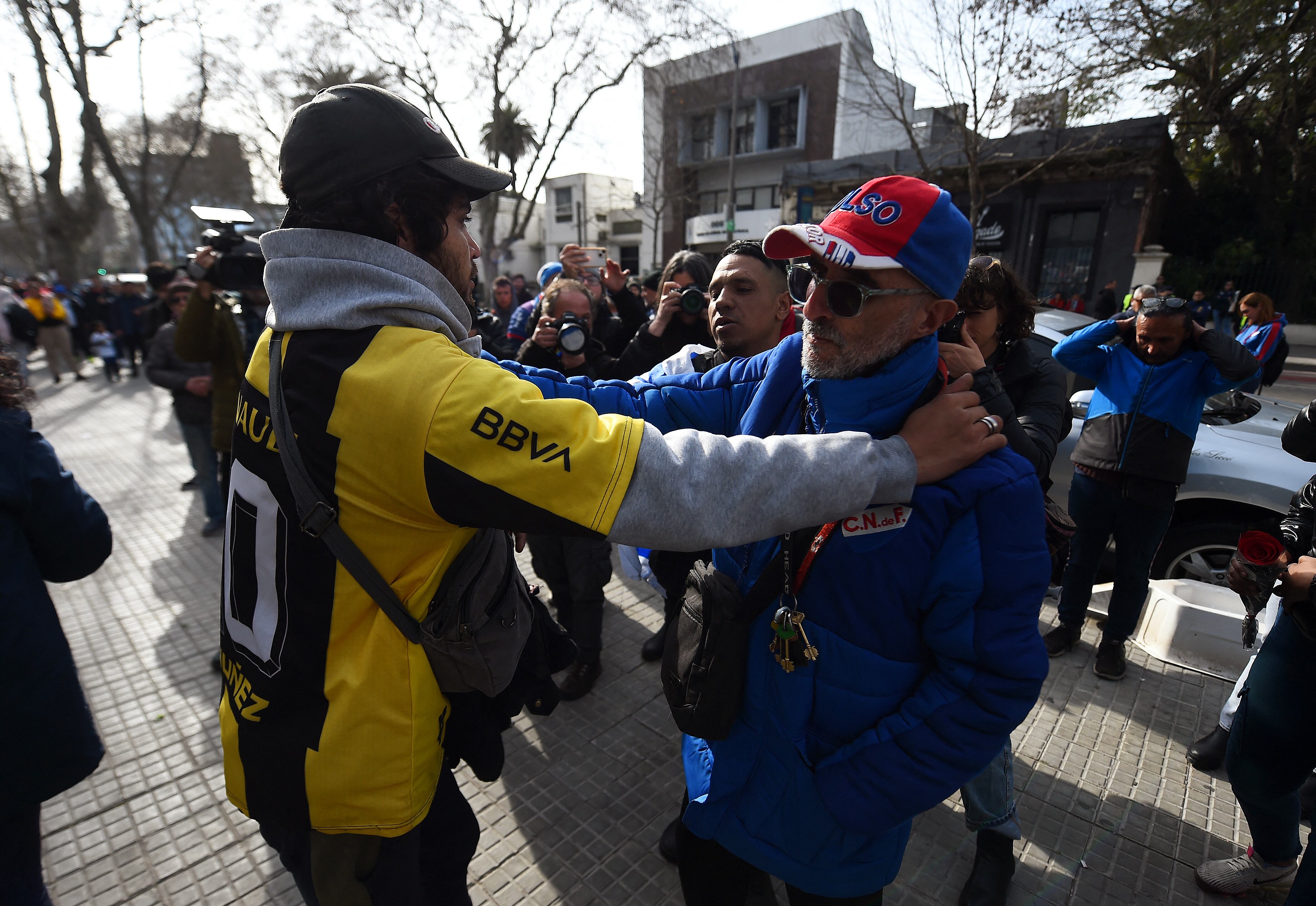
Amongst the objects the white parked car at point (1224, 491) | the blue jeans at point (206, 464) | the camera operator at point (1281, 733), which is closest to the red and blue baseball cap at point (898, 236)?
the camera operator at point (1281, 733)

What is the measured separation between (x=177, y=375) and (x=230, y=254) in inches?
71.1

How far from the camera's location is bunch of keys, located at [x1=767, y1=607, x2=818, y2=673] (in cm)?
136

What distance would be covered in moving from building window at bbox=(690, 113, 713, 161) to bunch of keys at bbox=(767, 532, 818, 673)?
33486mm

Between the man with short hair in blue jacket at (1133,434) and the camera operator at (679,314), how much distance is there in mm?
1941

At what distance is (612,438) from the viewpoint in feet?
3.42

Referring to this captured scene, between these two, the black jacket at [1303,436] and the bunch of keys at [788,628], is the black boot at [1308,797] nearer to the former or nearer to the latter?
the black jacket at [1303,436]

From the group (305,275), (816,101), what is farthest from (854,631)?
(816,101)

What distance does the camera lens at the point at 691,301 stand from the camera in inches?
130

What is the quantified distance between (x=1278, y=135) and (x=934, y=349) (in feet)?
73.2

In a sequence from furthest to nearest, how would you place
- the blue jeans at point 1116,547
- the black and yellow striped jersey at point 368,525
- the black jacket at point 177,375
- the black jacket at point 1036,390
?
the black jacket at point 177,375, the blue jeans at point 1116,547, the black jacket at point 1036,390, the black and yellow striped jersey at point 368,525

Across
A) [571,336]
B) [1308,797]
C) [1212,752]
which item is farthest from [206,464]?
[1308,797]

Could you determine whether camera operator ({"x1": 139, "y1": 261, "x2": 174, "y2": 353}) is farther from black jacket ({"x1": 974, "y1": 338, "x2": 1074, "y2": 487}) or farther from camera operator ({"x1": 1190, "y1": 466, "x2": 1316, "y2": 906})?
camera operator ({"x1": 1190, "y1": 466, "x2": 1316, "y2": 906})

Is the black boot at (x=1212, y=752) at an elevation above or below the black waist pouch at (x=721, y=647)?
below

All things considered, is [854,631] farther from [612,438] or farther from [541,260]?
[541,260]
